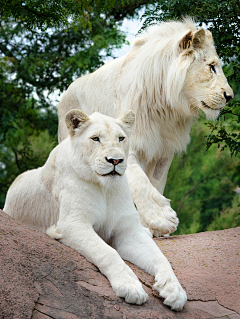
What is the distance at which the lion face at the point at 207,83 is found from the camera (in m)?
4.97

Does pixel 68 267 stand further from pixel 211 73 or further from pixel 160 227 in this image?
pixel 211 73

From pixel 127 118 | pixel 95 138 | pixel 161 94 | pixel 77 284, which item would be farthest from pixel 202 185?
pixel 77 284

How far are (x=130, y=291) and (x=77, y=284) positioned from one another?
0.36 m

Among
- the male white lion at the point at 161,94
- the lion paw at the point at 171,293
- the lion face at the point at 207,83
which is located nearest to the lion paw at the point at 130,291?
the lion paw at the point at 171,293

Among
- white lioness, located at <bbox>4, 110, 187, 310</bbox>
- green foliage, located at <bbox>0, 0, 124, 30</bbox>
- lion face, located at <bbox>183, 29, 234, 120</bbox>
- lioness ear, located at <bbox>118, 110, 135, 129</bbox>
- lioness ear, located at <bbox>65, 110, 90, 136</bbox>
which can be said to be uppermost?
green foliage, located at <bbox>0, 0, 124, 30</bbox>

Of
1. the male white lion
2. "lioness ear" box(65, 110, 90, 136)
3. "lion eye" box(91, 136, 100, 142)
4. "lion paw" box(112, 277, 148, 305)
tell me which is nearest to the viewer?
"lion paw" box(112, 277, 148, 305)

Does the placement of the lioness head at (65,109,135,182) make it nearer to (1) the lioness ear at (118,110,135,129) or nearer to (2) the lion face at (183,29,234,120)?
(1) the lioness ear at (118,110,135,129)

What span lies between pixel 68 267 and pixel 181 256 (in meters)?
1.18

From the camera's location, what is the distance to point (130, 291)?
297 cm

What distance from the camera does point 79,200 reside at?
3533 mm

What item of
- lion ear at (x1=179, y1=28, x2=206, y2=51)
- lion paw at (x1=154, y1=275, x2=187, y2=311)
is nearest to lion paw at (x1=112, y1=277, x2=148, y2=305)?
lion paw at (x1=154, y1=275, x2=187, y2=311)

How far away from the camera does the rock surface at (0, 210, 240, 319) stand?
2.75m

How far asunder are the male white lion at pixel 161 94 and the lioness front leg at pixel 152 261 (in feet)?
2.87

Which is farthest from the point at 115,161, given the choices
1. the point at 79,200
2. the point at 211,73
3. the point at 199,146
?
the point at 199,146
